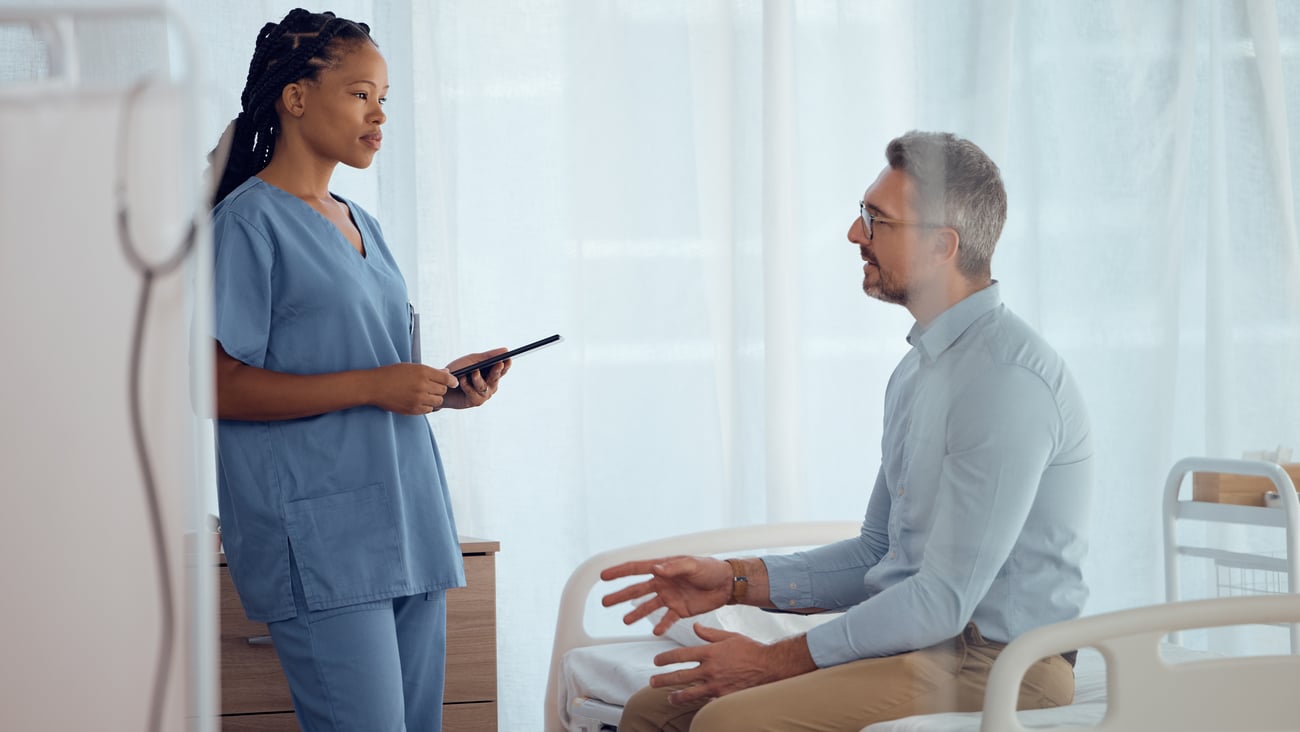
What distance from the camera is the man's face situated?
1.01 meters

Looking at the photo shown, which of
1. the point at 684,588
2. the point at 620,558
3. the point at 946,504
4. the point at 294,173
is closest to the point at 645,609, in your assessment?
the point at 684,588

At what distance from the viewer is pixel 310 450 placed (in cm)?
120

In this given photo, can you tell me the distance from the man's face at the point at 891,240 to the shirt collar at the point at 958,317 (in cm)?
4

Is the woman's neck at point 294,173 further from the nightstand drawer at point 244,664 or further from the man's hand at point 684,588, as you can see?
the nightstand drawer at point 244,664

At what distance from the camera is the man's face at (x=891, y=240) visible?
1007mm

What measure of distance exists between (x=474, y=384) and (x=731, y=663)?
48cm

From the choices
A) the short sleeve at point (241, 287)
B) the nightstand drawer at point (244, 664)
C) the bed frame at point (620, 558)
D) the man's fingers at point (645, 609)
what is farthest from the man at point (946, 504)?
the nightstand drawer at point (244, 664)

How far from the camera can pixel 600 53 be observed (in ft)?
7.61

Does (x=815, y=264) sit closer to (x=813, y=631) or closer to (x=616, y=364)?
(x=616, y=364)

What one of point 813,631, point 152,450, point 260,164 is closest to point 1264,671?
point 813,631

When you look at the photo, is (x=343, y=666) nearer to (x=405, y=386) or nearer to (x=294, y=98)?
(x=405, y=386)

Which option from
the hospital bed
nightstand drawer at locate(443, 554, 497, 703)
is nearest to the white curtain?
nightstand drawer at locate(443, 554, 497, 703)

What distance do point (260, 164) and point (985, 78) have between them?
2.60ft

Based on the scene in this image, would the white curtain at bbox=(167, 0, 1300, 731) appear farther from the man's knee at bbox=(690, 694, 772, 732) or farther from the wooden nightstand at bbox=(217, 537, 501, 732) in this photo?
the man's knee at bbox=(690, 694, 772, 732)
